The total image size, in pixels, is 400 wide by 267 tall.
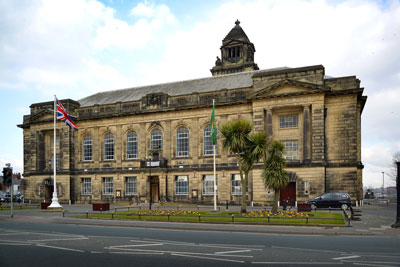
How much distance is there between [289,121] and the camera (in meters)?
39.7

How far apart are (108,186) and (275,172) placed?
98.9 feet

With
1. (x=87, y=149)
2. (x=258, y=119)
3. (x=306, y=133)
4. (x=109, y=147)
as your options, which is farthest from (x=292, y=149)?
(x=87, y=149)

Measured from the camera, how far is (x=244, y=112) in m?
41.6

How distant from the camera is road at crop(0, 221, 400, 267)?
10.7 m

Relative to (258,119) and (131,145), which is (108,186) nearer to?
(131,145)

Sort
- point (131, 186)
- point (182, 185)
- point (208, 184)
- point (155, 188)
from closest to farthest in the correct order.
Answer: point (208, 184) → point (182, 185) → point (155, 188) → point (131, 186)

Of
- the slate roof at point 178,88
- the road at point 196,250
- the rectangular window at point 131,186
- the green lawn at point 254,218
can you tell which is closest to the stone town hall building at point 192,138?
the rectangular window at point 131,186

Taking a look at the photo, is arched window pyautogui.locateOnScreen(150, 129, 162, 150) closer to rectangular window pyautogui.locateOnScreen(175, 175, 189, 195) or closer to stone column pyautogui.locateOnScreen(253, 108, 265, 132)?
rectangular window pyautogui.locateOnScreen(175, 175, 189, 195)

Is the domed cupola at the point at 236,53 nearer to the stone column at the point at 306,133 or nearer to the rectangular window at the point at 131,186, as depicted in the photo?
the stone column at the point at 306,133

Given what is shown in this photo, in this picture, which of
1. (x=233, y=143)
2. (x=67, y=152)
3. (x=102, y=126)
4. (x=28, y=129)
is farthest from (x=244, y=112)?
(x=28, y=129)

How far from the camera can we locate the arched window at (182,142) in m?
45.2

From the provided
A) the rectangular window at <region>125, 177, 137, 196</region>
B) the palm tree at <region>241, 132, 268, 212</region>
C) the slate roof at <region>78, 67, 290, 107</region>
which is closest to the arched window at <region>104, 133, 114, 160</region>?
the rectangular window at <region>125, 177, 137, 196</region>

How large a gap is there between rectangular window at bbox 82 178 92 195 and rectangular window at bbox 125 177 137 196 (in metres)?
6.23

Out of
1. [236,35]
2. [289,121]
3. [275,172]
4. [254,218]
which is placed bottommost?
[254,218]
